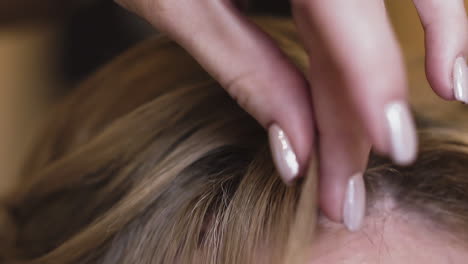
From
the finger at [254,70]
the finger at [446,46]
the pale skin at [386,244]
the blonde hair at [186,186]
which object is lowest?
the pale skin at [386,244]

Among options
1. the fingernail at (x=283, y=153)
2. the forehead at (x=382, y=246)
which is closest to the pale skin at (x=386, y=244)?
the forehead at (x=382, y=246)

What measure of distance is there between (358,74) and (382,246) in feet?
0.81

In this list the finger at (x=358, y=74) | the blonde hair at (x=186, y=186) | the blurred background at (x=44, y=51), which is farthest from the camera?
the blurred background at (x=44, y=51)

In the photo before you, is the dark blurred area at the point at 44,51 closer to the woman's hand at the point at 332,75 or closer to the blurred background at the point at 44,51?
the blurred background at the point at 44,51

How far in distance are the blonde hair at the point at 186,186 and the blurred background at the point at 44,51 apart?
70cm

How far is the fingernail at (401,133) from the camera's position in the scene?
36 cm

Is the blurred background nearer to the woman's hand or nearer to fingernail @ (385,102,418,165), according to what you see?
the woman's hand

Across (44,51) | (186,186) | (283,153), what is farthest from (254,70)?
(44,51)

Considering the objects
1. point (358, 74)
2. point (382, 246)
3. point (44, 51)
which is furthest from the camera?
point (44, 51)

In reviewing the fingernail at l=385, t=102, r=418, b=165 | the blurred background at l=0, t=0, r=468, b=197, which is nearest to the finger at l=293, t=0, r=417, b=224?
the fingernail at l=385, t=102, r=418, b=165

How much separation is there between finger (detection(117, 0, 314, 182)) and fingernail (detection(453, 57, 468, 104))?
0.11m

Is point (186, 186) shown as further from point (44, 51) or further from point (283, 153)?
point (44, 51)

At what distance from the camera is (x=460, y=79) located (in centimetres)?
44

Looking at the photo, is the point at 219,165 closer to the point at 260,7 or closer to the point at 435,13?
the point at 435,13
